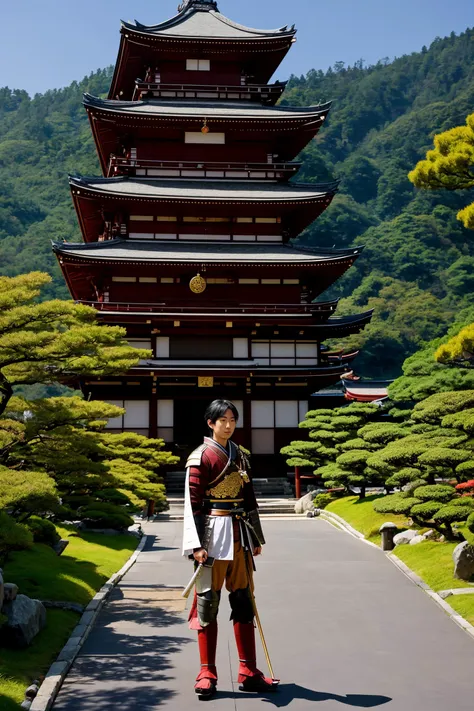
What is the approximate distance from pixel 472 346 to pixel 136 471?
11.0 m

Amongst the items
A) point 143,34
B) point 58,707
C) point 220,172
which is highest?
point 143,34

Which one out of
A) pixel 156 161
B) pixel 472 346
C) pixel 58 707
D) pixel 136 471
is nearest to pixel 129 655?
pixel 58 707

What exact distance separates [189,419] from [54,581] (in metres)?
26.2

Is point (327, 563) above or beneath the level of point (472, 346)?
beneath

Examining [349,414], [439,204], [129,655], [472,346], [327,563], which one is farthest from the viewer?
[439,204]

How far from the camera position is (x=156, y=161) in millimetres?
39719

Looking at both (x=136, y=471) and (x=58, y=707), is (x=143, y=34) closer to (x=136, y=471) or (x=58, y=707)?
(x=136, y=471)

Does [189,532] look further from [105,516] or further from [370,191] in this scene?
[370,191]

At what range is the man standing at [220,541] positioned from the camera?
8258mm

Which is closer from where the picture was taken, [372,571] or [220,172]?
[372,571]

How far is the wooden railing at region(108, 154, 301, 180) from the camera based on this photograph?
131 ft

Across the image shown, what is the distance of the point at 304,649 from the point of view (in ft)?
32.9

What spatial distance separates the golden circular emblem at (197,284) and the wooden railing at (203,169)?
18.2ft

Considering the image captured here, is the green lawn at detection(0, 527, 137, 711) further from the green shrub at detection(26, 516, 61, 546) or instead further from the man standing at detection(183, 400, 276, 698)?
the man standing at detection(183, 400, 276, 698)
